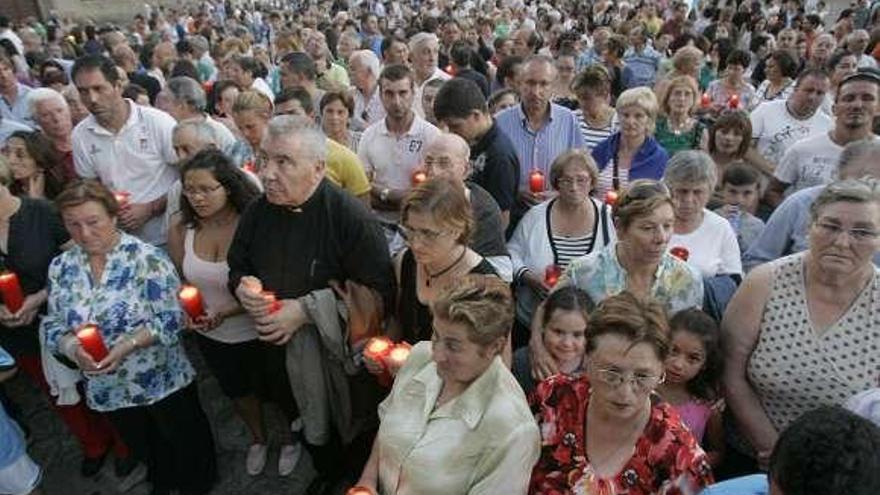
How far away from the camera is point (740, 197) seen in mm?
3941

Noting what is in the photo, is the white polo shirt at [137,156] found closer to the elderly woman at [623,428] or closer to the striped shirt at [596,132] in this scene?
the striped shirt at [596,132]

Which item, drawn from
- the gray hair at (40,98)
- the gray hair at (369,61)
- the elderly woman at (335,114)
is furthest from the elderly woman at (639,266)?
the gray hair at (369,61)

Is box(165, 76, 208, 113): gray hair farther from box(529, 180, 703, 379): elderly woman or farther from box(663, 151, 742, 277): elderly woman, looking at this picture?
box(663, 151, 742, 277): elderly woman

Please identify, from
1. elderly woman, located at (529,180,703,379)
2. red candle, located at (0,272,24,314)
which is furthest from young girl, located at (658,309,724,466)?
red candle, located at (0,272,24,314)

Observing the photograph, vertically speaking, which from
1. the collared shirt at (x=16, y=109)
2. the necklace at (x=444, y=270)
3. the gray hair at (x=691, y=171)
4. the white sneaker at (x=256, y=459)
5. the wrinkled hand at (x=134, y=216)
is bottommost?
the white sneaker at (x=256, y=459)

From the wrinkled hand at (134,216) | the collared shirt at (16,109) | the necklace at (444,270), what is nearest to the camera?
the necklace at (444,270)

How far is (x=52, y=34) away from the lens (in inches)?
520

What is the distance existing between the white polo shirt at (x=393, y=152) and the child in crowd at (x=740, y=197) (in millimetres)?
1884

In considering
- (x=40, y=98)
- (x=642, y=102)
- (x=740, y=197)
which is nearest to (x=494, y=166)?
(x=642, y=102)

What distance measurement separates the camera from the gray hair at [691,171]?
3215 millimetres

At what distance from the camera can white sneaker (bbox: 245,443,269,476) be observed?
3676 millimetres

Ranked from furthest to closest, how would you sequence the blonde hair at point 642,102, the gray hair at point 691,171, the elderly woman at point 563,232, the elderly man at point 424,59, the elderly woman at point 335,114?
the elderly man at point 424,59 → the elderly woman at point 335,114 → the blonde hair at point 642,102 → the elderly woman at point 563,232 → the gray hair at point 691,171

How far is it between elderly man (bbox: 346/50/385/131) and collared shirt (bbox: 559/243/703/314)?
3.67m

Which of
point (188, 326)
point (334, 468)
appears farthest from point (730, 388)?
point (188, 326)
